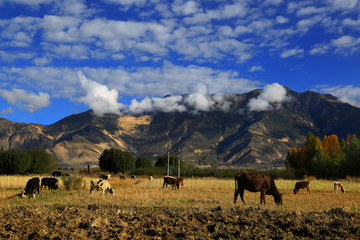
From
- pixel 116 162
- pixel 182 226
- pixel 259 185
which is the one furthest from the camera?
pixel 116 162

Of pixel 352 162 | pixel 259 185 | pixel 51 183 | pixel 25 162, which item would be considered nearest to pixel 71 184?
pixel 51 183

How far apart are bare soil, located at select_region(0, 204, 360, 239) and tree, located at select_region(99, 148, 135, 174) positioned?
7452 centimetres

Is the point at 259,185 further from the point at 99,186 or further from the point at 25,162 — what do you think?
the point at 25,162

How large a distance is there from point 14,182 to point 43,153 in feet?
112

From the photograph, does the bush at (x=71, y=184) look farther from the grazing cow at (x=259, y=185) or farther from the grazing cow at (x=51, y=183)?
the grazing cow at (x=259, y=185)

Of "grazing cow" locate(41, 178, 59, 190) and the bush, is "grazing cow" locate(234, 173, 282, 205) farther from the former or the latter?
"grazing cow" locate(41, 178, 59, 190)

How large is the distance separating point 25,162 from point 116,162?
2583cm

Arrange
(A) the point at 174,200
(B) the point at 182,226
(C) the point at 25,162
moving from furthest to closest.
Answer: (C) the point at 25,162 < (A) the point at 174,200 < (B) the point at 182,226

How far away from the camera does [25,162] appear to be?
65500 millimetres

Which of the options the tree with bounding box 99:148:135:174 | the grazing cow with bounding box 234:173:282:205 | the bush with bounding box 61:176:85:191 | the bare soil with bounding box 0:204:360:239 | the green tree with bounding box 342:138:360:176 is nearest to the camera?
the bare soil with bounding box 0:204:360:239

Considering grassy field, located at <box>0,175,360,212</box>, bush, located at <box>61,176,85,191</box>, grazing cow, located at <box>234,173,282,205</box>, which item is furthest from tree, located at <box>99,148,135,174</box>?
grazing cow, located at <box>234,173,282,205</box>

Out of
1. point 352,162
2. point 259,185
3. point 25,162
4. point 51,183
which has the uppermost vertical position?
point 352,162

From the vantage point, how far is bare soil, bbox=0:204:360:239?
11.0 m

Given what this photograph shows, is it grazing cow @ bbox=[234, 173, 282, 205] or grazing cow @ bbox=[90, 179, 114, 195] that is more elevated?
grazing cow @ bbox=[234, 173, 282, 205]
